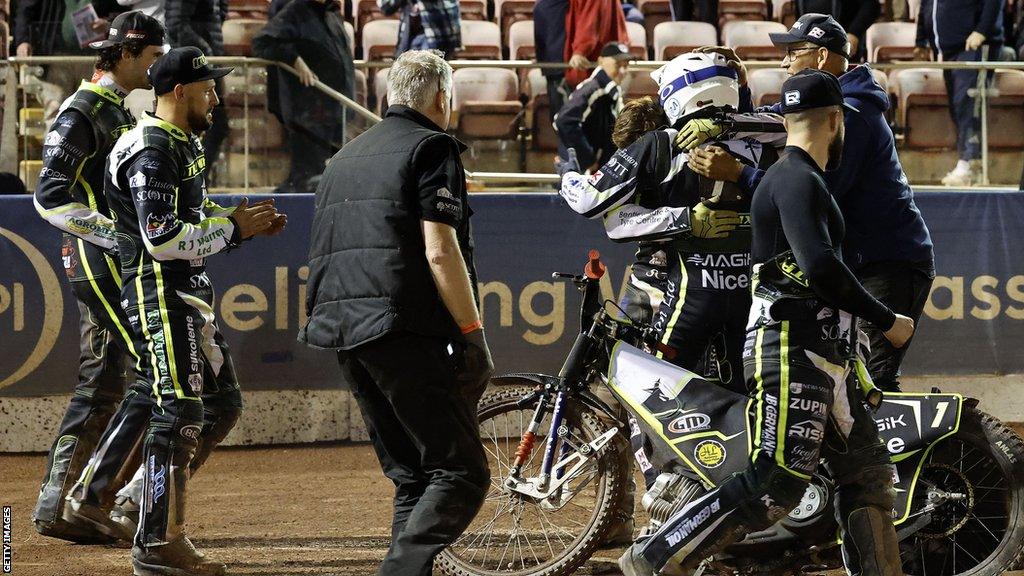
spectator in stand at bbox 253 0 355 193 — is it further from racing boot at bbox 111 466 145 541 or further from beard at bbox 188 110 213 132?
racing boot at bbox 111 466 145 541

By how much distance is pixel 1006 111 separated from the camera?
8734mm

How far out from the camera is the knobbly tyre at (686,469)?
4.98 metres

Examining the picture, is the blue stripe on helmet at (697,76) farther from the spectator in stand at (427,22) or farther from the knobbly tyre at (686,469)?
the spectator in stand at (427,22)

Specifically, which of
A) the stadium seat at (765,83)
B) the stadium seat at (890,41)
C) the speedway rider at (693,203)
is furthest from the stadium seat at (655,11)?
the speedway rider at (693,203)

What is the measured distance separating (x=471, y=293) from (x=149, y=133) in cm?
182

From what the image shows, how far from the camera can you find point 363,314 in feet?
14.0

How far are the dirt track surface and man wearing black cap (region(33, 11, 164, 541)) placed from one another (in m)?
0.30

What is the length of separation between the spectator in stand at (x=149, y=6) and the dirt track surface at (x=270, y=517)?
2908 mm

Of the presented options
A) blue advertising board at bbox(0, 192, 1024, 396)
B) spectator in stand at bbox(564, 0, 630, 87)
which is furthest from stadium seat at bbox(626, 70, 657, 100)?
blue advertising board at bbox(0, 192, 1024, 396)

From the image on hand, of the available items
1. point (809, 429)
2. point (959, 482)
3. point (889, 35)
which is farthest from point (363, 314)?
point (889, 35)

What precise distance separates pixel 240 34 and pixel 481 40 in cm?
326

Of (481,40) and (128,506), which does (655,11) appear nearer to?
(481,40)

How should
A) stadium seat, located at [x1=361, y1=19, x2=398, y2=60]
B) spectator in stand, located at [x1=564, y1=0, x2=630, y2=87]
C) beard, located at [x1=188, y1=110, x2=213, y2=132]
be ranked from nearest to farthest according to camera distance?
beard, located at [x1=188, y1=110, x2=213, y2=132], spectator in stand, located at [x1=564, y1=0, x2=630, y2=87], stadium seat, located at [x1=361, y1=19, x2=398, y2=60]

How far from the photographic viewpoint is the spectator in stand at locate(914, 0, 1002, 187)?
878 cm
